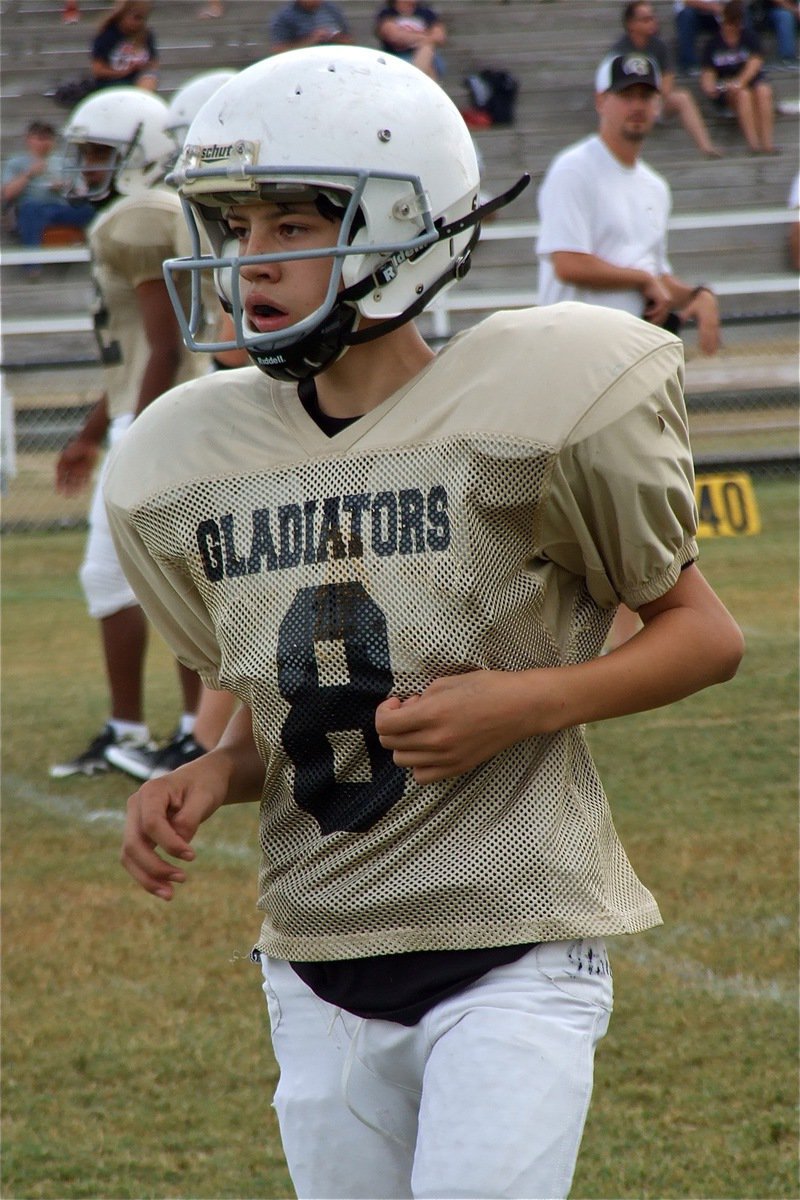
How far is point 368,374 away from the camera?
6.49 feet

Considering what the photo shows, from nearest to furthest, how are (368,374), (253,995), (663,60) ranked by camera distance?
(368,374) → (253,995) → (663,60)

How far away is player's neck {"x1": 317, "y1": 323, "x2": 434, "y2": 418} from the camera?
1.97m

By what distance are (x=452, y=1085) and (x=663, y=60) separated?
14.5m

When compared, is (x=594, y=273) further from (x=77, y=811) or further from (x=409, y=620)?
(x=409, y=620)

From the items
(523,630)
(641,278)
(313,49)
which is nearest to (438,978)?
(523,630)

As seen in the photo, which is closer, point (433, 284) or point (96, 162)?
point (433, 284)

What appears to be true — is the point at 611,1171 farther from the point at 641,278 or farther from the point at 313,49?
the point at 641,278

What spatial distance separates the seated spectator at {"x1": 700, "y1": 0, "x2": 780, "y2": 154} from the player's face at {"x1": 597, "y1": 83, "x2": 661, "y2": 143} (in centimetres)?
1045

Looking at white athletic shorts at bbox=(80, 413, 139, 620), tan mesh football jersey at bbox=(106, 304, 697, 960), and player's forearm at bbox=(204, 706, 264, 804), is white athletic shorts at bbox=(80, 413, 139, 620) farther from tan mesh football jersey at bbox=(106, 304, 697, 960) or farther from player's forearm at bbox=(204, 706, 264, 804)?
tan mesh football jersey at bbox=(106, 304, 697, 960)

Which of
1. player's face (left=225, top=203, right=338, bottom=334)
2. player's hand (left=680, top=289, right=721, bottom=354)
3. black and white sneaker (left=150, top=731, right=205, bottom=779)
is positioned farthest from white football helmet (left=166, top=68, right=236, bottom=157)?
player's face (left=225, top=203, right=338, bottom=334)

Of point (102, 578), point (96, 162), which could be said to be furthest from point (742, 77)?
point (102, 578)

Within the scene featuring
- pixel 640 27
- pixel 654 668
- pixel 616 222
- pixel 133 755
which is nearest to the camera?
pixel 654 668

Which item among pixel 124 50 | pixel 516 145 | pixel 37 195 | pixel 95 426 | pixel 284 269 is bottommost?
pixel 516 145

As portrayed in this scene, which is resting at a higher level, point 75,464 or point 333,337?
point 333,337
